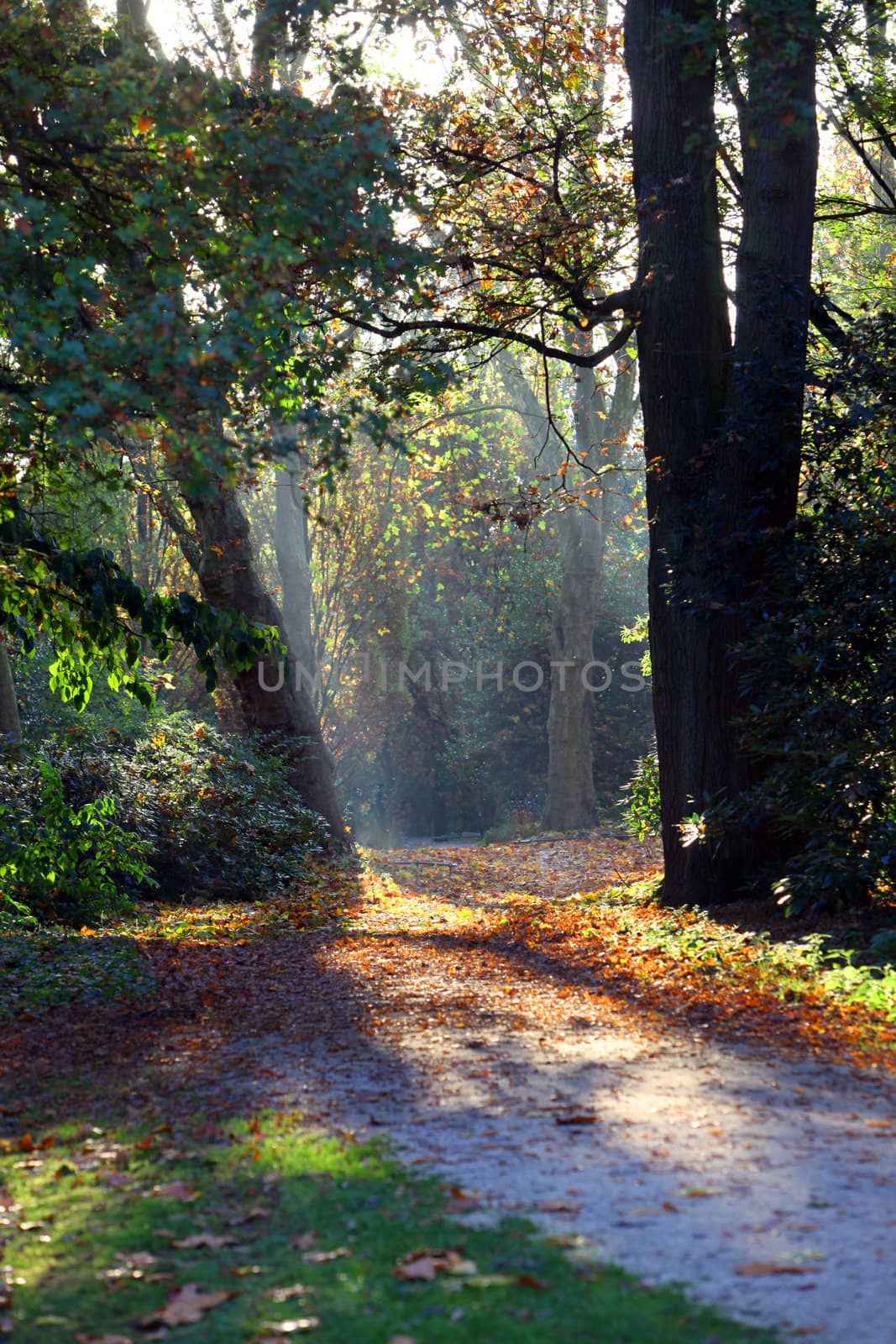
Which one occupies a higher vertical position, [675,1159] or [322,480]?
[322,480]

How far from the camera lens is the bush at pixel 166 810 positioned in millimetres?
10828

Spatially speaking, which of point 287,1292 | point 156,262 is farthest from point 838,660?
point 287,1292

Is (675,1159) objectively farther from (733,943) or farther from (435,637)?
(435,637)

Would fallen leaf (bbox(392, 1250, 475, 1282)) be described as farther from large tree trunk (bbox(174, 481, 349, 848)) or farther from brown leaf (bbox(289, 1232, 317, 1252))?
large tree trunk (bbox(174, 481, 349, 848))

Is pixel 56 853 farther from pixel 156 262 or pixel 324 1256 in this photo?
pixel 324 1256

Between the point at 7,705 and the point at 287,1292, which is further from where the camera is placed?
the point at 7,705

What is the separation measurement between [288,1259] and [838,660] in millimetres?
5494

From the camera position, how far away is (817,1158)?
13.6 ft

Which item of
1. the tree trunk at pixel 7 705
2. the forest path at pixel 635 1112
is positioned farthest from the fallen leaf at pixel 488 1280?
the tree trunk at pixel 7 705

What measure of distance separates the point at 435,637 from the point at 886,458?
21695 mm

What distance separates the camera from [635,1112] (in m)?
4.71

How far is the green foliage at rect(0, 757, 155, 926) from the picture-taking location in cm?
1013

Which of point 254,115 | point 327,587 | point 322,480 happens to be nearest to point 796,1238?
point 322,480

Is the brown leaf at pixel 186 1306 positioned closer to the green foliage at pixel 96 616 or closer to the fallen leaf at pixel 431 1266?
the fallen leaf at pixel 431 1266
